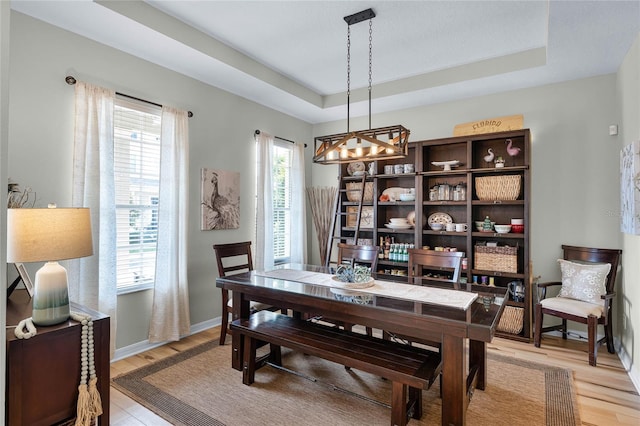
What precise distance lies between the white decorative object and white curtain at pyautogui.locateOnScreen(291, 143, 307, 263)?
142 inches

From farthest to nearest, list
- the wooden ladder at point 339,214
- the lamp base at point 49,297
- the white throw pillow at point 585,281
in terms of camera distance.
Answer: the wooden ladder at point 339,214 → the white throw pillow at point 585,281 → the lamp base at point 49,297

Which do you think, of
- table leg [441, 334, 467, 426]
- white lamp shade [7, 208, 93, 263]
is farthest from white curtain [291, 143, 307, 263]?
white lamp shade [7, 208, 93, 263]

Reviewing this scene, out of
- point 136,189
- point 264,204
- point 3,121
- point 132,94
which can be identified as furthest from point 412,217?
point 3,121

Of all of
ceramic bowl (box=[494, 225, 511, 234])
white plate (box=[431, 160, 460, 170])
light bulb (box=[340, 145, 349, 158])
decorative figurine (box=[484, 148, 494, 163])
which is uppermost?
decorative figurine (box=[484, 148, 494, 163])

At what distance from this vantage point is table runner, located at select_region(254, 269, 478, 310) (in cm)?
218

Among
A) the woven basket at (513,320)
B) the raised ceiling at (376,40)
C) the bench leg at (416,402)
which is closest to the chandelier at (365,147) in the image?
the raised ceiling at (376,40)

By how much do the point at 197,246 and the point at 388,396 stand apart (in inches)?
95.2

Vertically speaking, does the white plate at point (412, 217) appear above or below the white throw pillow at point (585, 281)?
above

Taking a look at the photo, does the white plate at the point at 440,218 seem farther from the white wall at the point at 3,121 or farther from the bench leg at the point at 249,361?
the white wall at the point at 3,121

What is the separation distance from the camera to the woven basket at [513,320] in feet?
11.7

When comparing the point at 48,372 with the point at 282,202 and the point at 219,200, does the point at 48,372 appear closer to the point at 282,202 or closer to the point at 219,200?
the point at 219,200

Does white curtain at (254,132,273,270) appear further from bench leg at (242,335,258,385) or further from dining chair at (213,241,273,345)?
bench leg at (242,335,258,385)

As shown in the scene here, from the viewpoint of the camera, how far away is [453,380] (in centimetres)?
190

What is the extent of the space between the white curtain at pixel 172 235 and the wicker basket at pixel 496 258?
3197 millimetres
